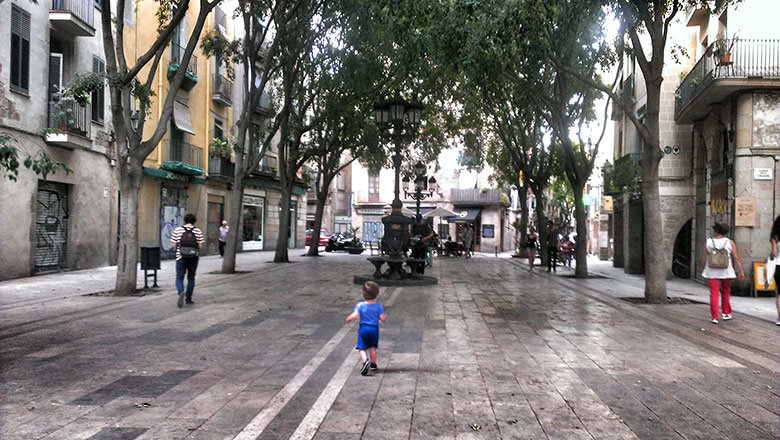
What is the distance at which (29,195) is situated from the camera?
16.2 m

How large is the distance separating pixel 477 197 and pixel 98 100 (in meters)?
36.1

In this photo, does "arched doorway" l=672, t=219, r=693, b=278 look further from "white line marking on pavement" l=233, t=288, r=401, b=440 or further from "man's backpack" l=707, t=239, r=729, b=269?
Answer: "white line marking on pavement" l=233, t=288, r=401, b=440

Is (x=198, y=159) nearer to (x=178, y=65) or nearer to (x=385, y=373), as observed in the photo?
(x=178, y=65)

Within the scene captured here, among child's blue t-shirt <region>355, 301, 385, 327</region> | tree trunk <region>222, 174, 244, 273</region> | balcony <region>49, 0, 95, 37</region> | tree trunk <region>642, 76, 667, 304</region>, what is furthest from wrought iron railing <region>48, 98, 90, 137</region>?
tree trunk <region>642, 76, 667, 304</region>

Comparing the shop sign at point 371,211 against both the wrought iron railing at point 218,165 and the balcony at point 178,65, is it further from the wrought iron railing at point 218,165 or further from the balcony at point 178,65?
the balcony at point 178,65

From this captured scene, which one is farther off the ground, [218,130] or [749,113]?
[218,130]

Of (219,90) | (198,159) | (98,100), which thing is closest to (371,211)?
(219,90)

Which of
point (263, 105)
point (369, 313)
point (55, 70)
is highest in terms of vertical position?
point (263, 105)

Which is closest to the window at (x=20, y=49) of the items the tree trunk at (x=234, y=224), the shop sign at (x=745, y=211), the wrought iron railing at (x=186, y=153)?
the tree trunk at (x=234, y=224)

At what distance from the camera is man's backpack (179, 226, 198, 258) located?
35.2ft

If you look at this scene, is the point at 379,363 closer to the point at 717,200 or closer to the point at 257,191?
the point at 717,200

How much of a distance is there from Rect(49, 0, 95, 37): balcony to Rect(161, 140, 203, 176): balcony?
25.2 feet

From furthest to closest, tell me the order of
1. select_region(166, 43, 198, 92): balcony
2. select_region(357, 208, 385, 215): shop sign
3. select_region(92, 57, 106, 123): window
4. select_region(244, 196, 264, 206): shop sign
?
1. select_region(357, 208, 385, 215): shop sign
2. select_region(244, 196, 264, 206): shop sign
3. select_region(166, 43, 198, 92): balcony
4. select_region(92, 57, 106, 123): window

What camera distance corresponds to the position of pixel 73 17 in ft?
56.2
